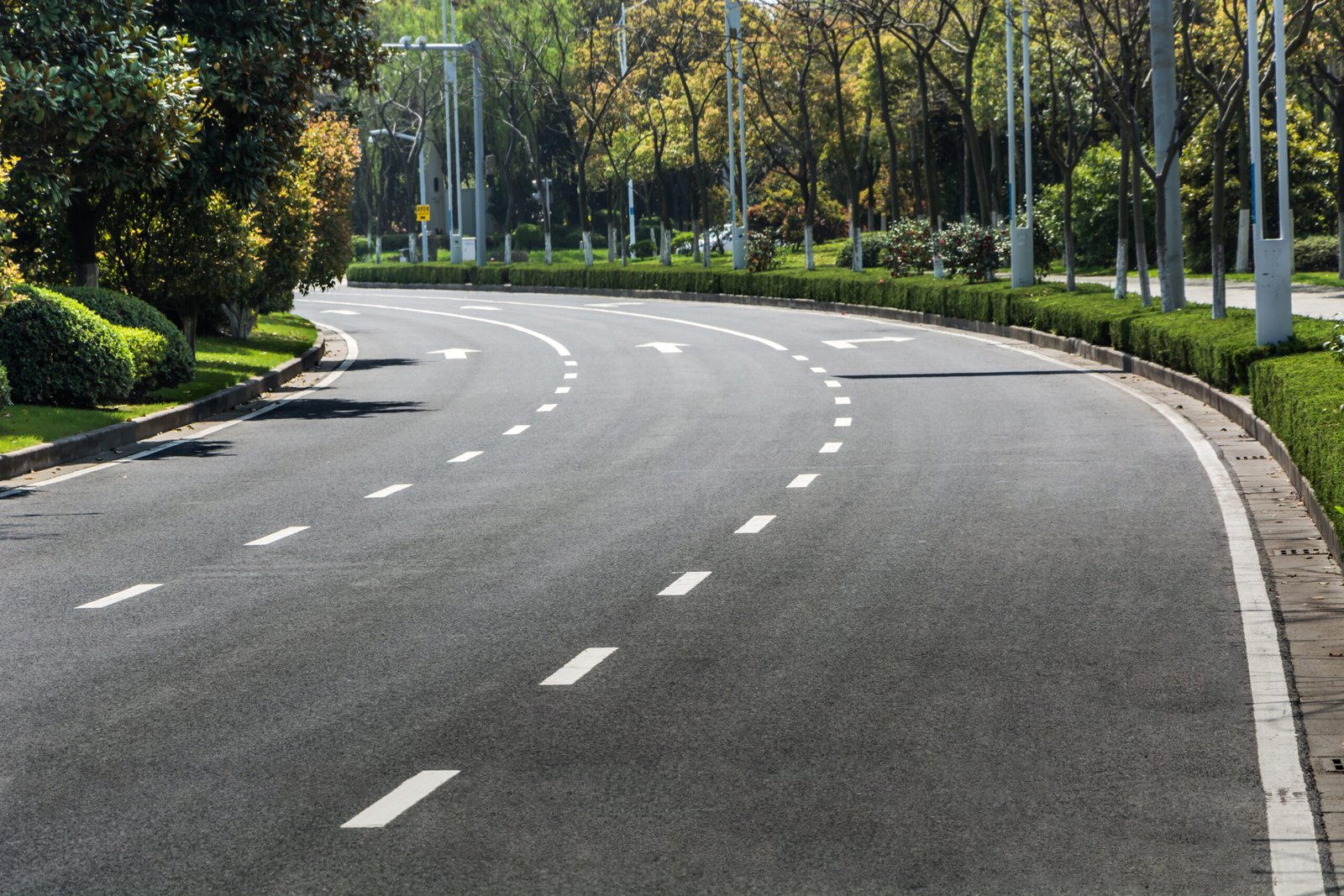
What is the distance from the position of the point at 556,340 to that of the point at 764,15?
33.7 meters

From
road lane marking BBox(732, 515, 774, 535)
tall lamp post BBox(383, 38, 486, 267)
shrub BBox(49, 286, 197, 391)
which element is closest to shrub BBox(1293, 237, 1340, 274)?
tall lamp post BBox(383, 38, 486, 267)

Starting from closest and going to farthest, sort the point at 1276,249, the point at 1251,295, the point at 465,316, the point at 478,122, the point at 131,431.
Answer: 1. the point at 131,431
2. the point at 1276,249
3. the point at 1251,295
4. the point at 465,316
5. the point at 478,122

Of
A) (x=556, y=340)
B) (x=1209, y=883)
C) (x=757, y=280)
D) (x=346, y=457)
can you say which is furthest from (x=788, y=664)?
(x=757, y=280)

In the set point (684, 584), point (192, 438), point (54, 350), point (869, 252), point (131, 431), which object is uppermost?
point (869, 252)

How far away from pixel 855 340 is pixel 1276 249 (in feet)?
44.2

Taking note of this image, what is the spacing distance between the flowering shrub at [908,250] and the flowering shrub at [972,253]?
3.97 metres

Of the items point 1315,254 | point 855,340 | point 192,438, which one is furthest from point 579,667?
point 1315,254

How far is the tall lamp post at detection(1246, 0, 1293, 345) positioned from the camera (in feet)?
63.6

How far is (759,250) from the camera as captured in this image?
5716cm

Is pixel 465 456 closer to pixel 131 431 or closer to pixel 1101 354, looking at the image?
pixel 131 431

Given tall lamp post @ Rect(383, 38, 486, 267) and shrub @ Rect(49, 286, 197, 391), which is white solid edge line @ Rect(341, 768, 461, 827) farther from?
tall lamp post @ Rect(383, 38, 486, 267)

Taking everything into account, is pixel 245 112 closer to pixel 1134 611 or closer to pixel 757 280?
pixel 1134 611

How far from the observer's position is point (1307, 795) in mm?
5992

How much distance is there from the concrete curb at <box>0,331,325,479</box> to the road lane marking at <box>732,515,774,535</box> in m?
7.16
